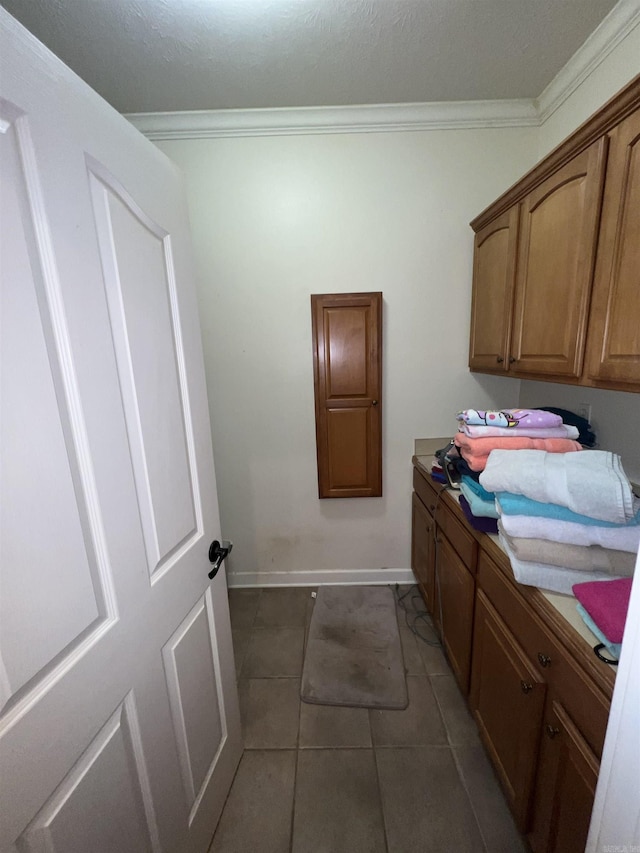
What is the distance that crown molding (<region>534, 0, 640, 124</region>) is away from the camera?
1.15m

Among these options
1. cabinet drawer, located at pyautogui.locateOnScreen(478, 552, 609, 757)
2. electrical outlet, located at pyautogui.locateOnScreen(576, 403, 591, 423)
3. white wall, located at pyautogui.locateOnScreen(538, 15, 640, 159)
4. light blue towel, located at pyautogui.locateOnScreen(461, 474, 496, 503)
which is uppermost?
white wall, located at pyautogui.locateOnScreen(538, 15, 640, 159)

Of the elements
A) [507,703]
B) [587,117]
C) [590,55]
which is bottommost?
[507,703]

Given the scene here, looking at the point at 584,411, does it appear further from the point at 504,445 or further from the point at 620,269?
the point at 620,269

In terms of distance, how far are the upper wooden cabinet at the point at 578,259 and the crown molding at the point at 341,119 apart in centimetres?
61

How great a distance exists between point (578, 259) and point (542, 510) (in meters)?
0.81

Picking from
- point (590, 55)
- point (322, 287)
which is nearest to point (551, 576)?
point (322, 287)

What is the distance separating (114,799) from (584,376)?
1.59m

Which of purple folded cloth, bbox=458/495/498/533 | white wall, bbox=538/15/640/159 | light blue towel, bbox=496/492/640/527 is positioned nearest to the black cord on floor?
purple folded cloth, bbox=458/495/498/533

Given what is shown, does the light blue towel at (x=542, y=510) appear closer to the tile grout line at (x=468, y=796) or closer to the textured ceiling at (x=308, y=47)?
the tile grout line at (x=468, y=796)

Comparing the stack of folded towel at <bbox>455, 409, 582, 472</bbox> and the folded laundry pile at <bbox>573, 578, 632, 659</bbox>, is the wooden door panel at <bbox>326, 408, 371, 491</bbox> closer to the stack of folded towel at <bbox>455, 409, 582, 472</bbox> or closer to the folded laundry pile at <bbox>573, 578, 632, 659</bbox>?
the stack of folded towel at <bbox>455, 409, 582, 472</bbox>

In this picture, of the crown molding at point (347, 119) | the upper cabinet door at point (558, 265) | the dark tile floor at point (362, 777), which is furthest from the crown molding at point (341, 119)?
the dark tile floor at point (362, 777)

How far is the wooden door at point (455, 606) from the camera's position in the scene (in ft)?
4.10

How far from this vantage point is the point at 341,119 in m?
1.61

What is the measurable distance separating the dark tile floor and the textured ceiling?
2.71 m
